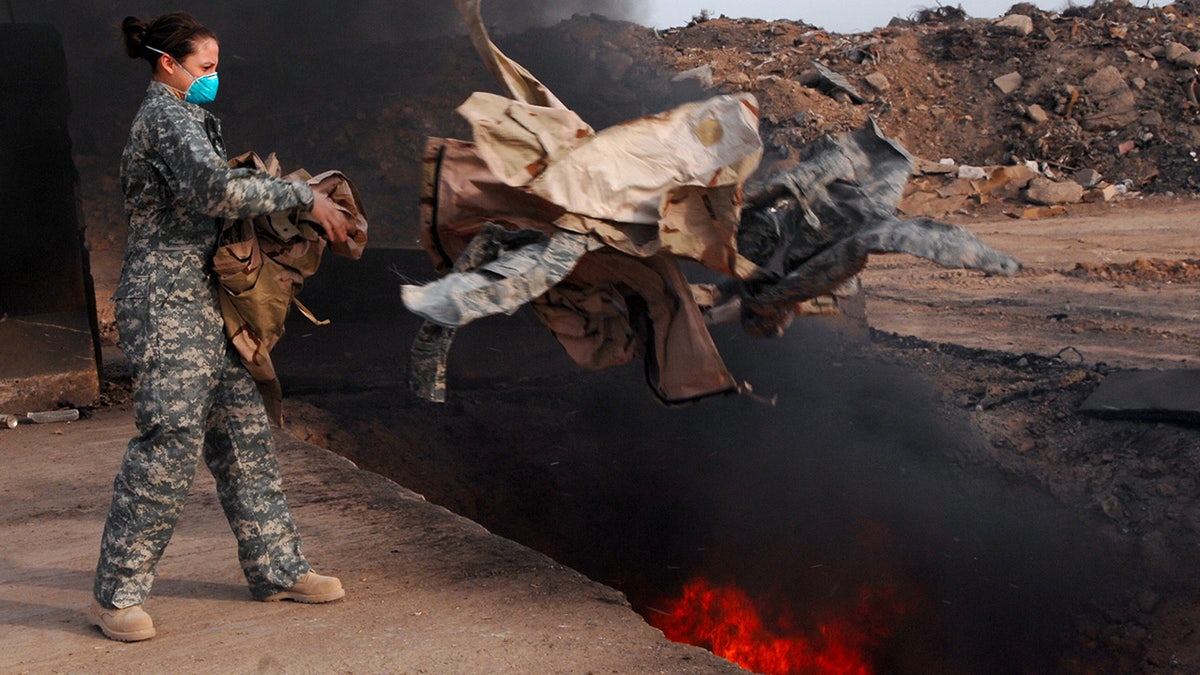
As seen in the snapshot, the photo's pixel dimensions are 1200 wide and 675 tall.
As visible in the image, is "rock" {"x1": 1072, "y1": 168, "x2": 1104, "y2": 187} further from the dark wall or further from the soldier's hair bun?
the soldier's hair bun

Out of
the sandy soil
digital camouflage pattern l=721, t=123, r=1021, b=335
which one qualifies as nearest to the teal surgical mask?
digital camouflage pattern l=721, t=123, r=1021, b=335

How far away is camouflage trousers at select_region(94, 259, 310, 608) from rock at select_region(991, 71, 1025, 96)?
15.9 meters

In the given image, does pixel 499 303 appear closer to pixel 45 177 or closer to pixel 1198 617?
pixel 1198 617

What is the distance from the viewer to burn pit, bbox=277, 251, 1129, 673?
5.38 m

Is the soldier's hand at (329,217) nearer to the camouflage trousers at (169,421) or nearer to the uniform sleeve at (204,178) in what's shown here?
the uniform sleeve at (204,178)

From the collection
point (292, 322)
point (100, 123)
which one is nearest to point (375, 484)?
point (292, 322)

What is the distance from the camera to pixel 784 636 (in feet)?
18.4

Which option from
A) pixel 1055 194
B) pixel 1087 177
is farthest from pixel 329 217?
pixel 1087 177

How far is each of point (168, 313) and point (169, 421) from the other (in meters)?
0.32

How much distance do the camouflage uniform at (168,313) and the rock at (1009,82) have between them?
15.9 meters

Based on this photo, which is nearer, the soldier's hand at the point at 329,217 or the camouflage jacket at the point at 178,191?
the camouflage jacket at the point at 178,191

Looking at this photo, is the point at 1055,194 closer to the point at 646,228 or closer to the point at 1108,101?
the point at 1108,101

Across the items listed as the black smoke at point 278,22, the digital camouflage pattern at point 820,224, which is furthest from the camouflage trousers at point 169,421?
the black smoke at point 278,22

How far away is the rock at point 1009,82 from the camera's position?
16.9 meters
